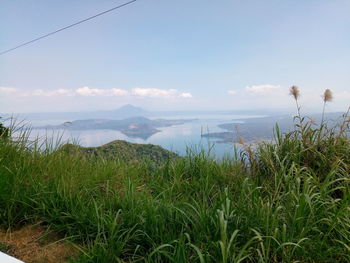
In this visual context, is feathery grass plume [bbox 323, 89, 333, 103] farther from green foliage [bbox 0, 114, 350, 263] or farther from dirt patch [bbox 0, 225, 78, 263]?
dirt patch [bbox 0, 225, 78, 263]

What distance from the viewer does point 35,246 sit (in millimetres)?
1965

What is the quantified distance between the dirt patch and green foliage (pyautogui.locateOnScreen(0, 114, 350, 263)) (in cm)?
8

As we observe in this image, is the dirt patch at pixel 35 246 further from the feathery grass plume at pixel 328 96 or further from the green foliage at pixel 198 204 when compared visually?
the feathery grass plume at pixel 328 96

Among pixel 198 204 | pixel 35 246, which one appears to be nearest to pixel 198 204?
pixel 198 204

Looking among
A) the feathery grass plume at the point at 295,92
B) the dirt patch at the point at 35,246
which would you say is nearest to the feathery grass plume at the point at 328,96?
the feathery grass plume at the point at 295,92

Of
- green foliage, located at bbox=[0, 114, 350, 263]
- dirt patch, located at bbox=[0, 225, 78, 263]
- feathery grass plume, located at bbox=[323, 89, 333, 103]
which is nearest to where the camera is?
green foliage, located at bbox=[0, 114, 350, 263]

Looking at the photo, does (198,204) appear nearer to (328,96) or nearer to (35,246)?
(35,246)

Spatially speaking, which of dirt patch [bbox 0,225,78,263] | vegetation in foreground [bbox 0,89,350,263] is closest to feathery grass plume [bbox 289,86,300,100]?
vegetation in foreground [bbox 0,89,350,263]

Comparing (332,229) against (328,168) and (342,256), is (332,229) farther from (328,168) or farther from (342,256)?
(328,168)

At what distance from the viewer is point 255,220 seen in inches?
66.6

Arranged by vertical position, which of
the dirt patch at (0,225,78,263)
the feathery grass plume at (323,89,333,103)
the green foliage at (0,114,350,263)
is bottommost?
the dirt patch at (0,225,78,263)

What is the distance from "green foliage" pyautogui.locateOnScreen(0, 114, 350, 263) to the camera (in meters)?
1.60

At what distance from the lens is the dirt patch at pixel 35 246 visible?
1.82 m

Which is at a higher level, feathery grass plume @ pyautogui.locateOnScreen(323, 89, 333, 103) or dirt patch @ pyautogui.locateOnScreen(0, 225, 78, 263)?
feathery grass plume @ pyautogui.locateOnScreen(323, 89, 333, 103)
